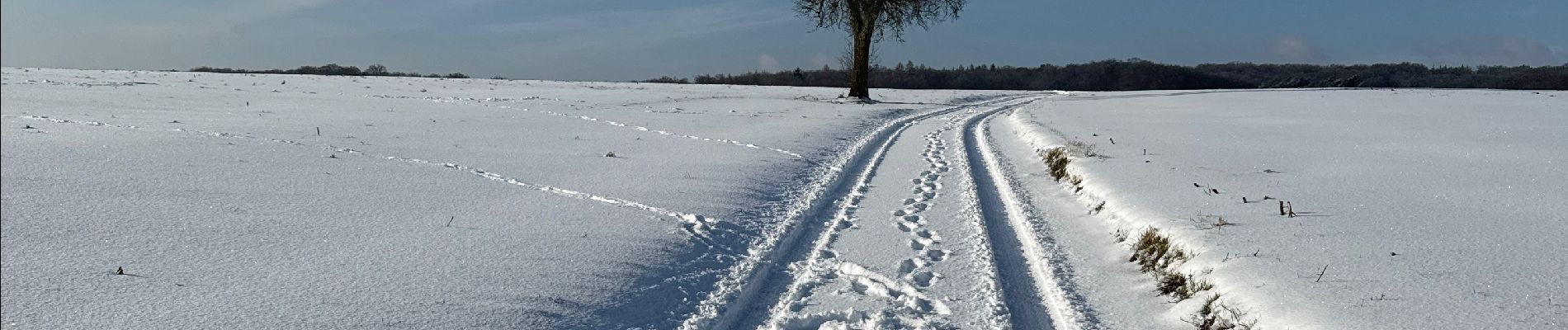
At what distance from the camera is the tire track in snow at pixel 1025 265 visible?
4543 millimetres

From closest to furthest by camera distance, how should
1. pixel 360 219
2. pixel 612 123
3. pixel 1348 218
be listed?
pixel 360 219 < pixel 1348 218 < pixel 612 123

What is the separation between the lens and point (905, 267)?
5.39 meters

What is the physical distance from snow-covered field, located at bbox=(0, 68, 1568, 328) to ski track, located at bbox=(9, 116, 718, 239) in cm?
5

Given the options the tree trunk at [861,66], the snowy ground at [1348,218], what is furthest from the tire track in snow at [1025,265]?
the tree trunk at [861,66]

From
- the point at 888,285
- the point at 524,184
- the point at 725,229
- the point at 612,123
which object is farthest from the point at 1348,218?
the point at 612,123

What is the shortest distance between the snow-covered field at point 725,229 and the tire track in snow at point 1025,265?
0.09 feet

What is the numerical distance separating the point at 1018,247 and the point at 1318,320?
231 centimetres

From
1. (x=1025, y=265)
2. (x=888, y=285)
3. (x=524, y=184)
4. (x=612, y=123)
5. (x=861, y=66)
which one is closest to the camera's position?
(x=888, y=285)

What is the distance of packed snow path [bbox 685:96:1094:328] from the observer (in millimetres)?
4453

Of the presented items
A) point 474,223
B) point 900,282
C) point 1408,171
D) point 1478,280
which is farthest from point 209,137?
point 1408,171

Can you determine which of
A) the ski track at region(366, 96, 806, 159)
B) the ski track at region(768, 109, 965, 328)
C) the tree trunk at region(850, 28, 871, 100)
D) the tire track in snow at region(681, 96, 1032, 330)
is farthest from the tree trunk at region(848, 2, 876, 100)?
the ski track at region(768, 109, 965, 328)

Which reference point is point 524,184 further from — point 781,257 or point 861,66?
point 861,66

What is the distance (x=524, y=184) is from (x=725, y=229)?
2.40 metres

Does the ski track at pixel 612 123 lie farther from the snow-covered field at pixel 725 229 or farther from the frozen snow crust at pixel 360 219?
the snow-covered field at pixel 725 229
